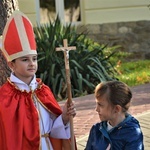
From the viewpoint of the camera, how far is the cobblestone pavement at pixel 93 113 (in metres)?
6.67

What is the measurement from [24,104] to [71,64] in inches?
272

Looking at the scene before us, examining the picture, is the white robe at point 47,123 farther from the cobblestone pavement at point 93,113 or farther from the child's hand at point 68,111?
the cobblestone pavement at point 93,113

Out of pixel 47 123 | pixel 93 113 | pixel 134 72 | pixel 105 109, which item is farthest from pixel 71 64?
pixel 105 109

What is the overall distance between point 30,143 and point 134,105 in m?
5.13

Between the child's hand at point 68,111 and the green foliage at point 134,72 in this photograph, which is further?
the green foliage at point 134,72

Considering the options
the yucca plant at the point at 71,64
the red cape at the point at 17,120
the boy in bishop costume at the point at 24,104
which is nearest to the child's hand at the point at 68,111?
the boy in bishop costume at the point at 24,104

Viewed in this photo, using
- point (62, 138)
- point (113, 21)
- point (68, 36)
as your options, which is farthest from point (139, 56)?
point (62, 138)

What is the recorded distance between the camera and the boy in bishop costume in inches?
145

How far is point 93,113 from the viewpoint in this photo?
8.23 meters

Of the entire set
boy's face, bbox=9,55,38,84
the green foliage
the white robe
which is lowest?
the green foliage

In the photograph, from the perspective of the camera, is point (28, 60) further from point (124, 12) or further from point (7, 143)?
point (124, 12)

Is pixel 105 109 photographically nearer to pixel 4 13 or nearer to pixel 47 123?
pixel 47 123

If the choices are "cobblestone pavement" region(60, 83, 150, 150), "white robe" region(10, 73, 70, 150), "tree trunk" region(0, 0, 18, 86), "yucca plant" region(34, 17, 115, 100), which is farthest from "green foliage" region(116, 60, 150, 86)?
"white robe" region(10, 73, 70, 150)

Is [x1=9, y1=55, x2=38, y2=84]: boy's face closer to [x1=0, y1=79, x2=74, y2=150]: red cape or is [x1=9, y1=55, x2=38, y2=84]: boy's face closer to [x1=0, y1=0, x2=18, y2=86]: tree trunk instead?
[x1=0, y1=79, x2=74, y2=150]: red cape
